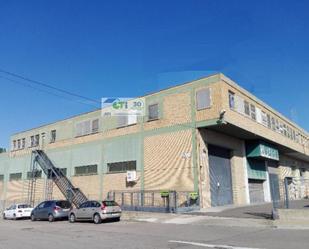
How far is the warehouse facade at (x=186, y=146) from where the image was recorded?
24828 millimetres

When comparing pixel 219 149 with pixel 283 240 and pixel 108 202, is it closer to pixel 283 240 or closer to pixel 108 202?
pixel 108 202

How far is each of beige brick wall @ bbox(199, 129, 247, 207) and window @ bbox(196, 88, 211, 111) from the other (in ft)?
5.94

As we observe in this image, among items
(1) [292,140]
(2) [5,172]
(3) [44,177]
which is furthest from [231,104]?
(2) [5,172]

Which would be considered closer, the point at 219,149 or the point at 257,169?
the point at 219,149

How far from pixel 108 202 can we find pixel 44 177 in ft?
60.2

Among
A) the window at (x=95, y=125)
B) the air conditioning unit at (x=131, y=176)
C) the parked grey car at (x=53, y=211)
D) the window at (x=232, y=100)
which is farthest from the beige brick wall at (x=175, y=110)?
the parked grey car at (x=53, y=211)

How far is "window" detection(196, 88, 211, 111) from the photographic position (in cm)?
2477

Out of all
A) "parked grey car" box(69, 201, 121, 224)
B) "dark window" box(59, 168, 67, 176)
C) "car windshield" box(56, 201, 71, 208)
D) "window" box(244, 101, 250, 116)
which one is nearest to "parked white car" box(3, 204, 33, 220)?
"car windshield" box(56, 201, 71, 208)

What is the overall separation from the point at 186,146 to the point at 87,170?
1220 centimetres

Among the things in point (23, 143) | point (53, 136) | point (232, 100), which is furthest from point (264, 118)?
point (23, 143)

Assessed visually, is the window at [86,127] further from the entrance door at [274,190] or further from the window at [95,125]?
the entrance door at [274,190]

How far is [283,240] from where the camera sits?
1148 centimetres

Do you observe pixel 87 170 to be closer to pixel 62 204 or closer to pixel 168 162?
pixel 62 204

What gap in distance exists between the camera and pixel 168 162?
85.7 feet
